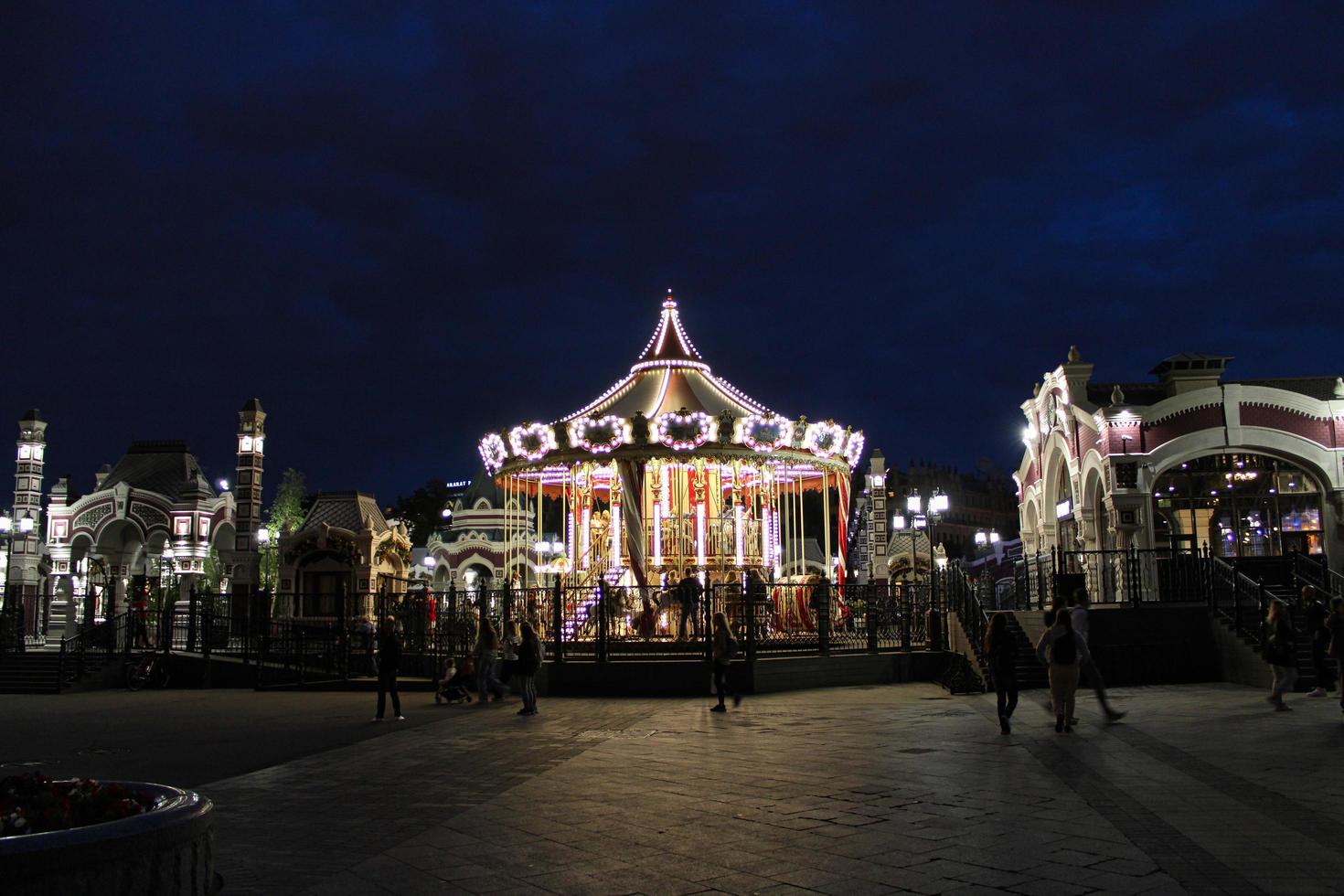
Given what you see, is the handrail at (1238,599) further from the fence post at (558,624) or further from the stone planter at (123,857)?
the stone planter at (123,857)

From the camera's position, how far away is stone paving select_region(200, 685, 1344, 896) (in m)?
5.98

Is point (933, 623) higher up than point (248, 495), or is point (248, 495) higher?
point (248, 495)

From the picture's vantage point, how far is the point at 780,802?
812 cm

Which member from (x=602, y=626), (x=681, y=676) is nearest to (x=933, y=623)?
(x=681, y=676)

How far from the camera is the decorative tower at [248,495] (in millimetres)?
31016

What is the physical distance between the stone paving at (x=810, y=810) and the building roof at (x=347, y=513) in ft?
92.7

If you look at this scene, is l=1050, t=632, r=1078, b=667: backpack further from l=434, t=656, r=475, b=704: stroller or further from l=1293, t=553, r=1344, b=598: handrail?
l=1293, t=553, r=1344, b=598: handrail

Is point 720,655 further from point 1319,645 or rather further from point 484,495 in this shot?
point 484,495

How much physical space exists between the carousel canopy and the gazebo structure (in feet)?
0.08

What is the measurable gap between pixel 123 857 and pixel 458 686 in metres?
13.1

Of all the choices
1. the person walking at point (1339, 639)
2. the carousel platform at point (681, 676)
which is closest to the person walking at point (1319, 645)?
the person walking at point (1339, 639)


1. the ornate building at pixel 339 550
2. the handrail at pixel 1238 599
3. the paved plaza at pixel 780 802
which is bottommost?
the paved plaza at pixel 780 802

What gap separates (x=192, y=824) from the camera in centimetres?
510

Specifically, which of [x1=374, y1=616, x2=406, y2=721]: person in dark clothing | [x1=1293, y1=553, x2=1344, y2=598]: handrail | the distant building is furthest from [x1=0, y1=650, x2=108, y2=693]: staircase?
the distant building
